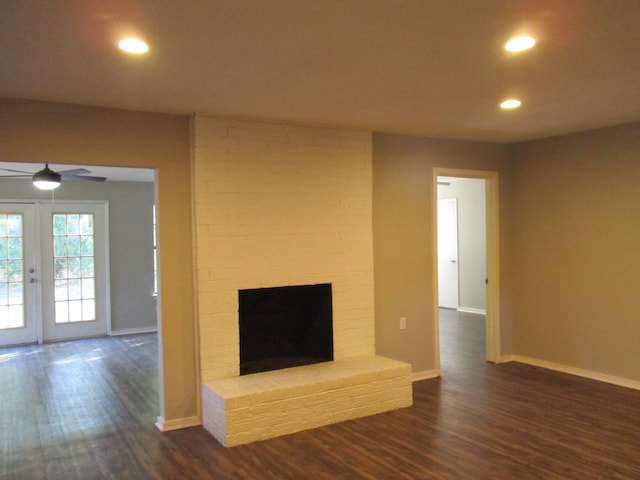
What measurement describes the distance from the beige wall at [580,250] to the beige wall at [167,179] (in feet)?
11.8

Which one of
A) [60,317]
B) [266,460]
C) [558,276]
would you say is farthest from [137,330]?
[558,276]

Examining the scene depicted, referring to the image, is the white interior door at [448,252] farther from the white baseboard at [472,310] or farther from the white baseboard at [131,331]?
the white baseboard at [131,331]

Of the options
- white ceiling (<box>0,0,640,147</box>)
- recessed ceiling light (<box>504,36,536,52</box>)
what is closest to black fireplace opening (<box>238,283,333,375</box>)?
white ceiling (<box>0,0,640,147</box>)

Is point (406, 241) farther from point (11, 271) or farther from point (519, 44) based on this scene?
point (11, 271)

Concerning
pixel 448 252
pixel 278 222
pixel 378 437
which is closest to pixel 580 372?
pixel 378 437

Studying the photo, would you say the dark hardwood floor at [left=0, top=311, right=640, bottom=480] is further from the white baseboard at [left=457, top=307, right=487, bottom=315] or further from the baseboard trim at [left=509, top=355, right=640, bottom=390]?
the white baseboard at [left=457, top=307, right=487, bottom=315]

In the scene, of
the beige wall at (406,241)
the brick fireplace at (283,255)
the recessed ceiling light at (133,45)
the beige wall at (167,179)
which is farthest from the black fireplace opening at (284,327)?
the recessed ceiling light at (133,45)

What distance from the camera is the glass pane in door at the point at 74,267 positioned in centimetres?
771

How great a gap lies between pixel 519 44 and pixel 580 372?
375cm

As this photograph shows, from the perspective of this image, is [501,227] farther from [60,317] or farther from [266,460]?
[60,317]

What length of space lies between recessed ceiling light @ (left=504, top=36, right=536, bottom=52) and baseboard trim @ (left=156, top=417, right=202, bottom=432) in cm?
333

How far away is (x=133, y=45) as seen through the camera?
256 cm

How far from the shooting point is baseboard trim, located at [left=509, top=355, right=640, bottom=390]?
15.9 ft

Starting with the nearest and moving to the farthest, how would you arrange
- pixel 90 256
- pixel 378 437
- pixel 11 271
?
pixel 378 437 < pixel 11 271 < pixel 90 256
